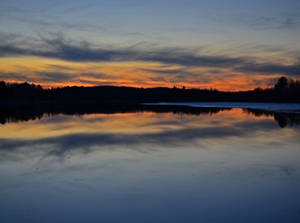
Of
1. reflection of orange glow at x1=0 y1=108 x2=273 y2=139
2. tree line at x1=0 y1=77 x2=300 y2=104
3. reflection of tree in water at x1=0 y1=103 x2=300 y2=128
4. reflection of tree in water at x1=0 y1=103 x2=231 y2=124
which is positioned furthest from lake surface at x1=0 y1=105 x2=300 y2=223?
tree line at x1=0 y1=77 x2=300 y2=104

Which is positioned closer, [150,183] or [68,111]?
[150,183]

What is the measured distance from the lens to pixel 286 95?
322 ft

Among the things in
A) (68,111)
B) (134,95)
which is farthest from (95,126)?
(134,95)

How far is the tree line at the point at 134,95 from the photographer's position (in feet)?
316

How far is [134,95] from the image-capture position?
194 m

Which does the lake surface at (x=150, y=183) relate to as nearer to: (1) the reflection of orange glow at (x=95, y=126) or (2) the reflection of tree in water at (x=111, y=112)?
(1) the reflection of orange glow at (x=95, y=126)

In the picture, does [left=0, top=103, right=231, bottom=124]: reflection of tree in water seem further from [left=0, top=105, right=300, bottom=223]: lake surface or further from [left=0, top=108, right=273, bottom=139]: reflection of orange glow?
[left=0, top=105, right=300, bottom=223]: lake surface

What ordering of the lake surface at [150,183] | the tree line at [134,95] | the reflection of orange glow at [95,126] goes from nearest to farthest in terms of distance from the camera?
1. the lake surface at [150,183]
2. the reflection of orange glow at [95,126]
3. the tree line at [134,95]

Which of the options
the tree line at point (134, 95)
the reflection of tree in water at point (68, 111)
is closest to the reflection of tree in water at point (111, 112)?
the reflection of tree in water at point (68, 111)

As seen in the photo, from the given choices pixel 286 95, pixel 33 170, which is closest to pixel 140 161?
pixel 33 170

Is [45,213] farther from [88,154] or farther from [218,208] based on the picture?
[88,154]

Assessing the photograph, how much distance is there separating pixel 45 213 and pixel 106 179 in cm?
191

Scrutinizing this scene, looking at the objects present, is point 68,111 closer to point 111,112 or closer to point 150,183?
point 111,112

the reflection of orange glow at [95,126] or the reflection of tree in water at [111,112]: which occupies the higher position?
the reflection of tree in water at [111,112]
